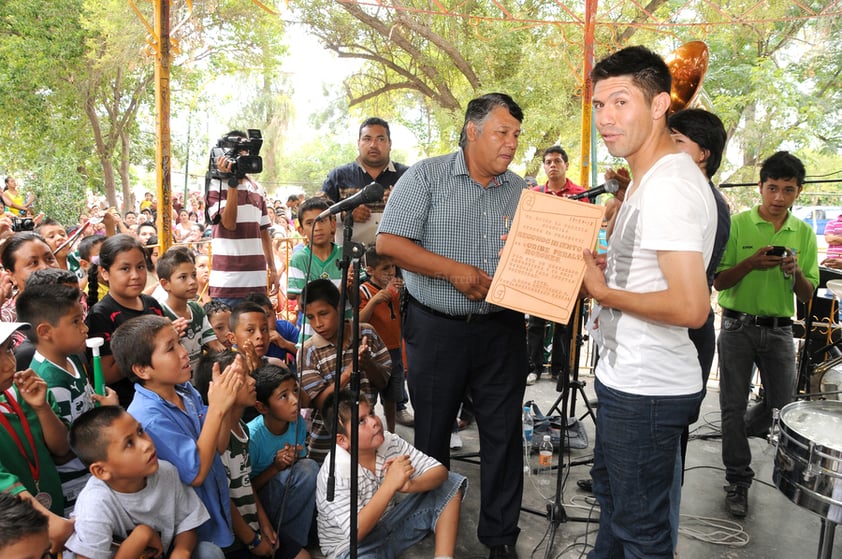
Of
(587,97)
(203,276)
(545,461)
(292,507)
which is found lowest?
(545,461)

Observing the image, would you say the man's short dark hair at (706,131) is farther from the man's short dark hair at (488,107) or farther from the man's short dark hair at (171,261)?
the man's short dark hair at (171,261)

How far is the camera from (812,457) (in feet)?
7.00

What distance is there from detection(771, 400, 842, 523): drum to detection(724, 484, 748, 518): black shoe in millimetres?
1219

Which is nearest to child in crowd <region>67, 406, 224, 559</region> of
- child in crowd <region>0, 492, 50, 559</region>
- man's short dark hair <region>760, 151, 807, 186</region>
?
child in crowd <region>0, 492, 50, 559</region>

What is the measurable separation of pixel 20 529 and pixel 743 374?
3533mm

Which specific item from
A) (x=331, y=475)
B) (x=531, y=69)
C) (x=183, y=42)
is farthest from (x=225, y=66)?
(x=331, y=475)

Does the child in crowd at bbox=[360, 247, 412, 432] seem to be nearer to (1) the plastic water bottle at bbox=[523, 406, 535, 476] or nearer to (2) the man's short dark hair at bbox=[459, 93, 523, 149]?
(1) the plastic water bottle at bbox=[523, 406, 535, 476]

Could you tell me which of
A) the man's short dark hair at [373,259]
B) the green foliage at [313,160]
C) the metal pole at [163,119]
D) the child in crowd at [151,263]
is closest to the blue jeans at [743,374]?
the man's short dark hair at [373,259]

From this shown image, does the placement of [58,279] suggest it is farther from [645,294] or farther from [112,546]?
[645,294]

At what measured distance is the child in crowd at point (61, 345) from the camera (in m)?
2.34

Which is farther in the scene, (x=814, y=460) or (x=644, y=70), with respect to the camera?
(x=814, y=460)

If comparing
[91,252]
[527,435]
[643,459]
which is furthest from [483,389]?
[91,252]

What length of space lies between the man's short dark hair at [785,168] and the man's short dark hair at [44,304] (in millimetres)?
3664

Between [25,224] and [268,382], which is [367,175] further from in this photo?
[25,224]
